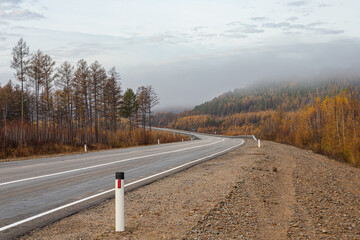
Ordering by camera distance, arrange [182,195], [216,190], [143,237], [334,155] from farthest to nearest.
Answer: [334,155]
[216,190]
[182,195]
[143,237]

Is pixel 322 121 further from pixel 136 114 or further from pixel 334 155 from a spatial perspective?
pixel 136 114

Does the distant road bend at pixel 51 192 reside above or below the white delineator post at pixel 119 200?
below

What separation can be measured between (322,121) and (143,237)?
52.1m

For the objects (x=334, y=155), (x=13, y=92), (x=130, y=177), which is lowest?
(x=334, y=155)

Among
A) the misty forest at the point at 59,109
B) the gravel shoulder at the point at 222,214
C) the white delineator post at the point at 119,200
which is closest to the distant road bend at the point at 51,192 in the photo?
the gravel shoulder at the point at 222,214

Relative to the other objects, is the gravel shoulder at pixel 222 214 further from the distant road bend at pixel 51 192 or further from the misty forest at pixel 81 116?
the misty forest at pixel 81 116

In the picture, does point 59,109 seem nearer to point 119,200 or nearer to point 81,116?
point 81,116

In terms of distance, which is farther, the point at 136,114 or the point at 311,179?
the point at 136,114

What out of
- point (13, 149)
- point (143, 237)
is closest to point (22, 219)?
point (143, 237)

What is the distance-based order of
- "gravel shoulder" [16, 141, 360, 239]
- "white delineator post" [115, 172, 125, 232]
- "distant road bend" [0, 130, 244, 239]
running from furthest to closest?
"distant road bend" [0, 130, 244, 239] → "gravel shoulder" [16, 141, 360, 239] → "white delineator post" [115, 172, 125, 232]

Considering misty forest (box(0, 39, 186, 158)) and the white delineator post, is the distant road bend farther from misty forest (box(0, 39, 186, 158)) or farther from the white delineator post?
misty forest (box(0, 39, 186, 158))

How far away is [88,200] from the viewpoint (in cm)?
705

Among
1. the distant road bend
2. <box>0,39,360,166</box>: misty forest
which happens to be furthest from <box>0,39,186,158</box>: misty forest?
the distant road bend

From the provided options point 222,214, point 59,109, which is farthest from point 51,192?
point 59,109
